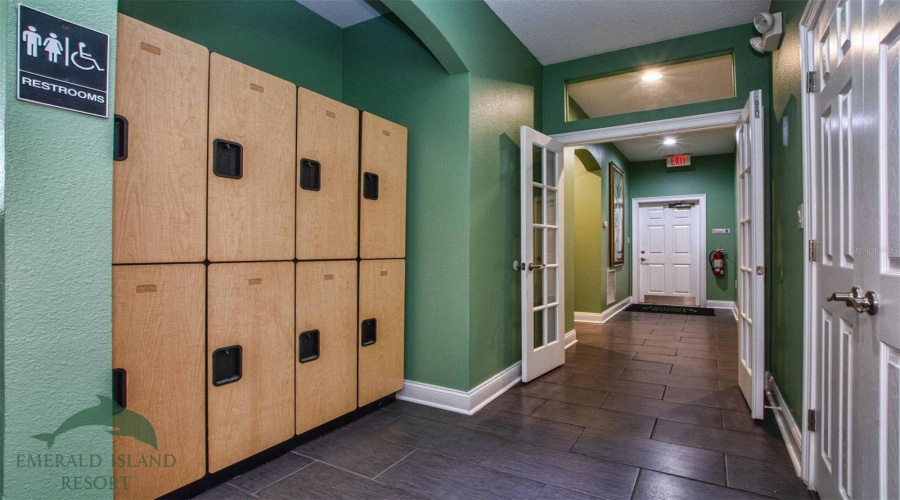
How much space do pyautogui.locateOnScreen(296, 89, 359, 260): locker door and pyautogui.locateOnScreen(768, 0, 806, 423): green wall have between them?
2.18 m

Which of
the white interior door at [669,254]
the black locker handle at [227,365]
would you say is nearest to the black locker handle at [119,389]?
the black locker handle at [227,365]

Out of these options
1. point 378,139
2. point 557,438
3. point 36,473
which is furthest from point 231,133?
point 557,438

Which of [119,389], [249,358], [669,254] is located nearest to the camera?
[119,389]

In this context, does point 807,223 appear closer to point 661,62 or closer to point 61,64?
point 661,62

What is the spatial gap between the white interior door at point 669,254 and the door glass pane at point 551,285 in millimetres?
5069

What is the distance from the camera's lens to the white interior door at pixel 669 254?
7703 mm

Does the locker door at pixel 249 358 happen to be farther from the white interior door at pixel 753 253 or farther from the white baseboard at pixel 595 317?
the white baseboard at pixel 595 317

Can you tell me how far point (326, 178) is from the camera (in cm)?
233

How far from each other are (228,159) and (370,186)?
0.87m

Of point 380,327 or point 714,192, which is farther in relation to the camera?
point 714,192

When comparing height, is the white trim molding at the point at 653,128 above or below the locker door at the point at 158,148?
above

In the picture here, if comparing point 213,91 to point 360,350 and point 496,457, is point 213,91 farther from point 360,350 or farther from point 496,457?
point 496,457

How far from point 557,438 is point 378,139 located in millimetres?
1992

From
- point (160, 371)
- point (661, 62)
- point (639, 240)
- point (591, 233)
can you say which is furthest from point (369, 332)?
point (639, 240)
